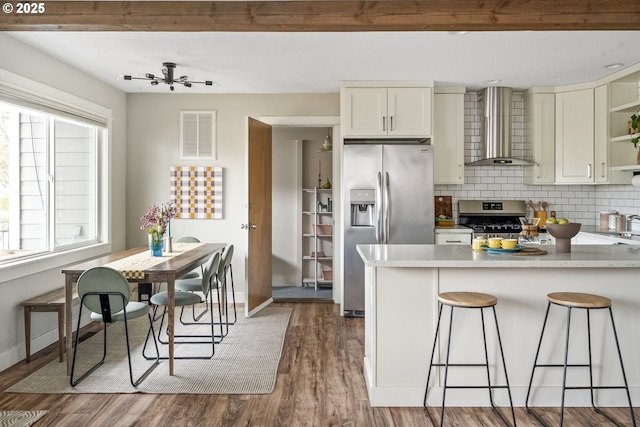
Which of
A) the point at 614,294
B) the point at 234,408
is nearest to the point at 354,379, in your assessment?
the point at 234,408

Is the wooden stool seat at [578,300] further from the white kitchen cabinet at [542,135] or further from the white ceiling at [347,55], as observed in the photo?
the white kitchen cabinet at [542,135]

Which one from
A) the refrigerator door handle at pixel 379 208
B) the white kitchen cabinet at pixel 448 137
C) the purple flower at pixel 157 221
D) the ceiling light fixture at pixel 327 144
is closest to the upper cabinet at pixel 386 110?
the white kitchen cabinet at pixel 448 137

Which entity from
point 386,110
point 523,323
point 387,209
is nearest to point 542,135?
point 386,110

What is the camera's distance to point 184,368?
11.6ft

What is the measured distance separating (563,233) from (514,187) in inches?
101

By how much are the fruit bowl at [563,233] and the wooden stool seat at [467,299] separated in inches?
28.7

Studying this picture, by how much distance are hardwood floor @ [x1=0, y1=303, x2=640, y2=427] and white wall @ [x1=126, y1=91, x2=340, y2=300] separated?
7.76ft

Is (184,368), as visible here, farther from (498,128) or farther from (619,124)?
(619,124)

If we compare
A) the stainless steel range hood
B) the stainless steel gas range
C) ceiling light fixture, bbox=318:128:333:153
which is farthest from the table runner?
the stainless steel range hood

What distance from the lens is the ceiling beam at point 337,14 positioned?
262 cm

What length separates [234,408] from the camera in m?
2.88

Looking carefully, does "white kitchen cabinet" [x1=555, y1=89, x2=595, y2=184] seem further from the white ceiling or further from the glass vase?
the glass vase

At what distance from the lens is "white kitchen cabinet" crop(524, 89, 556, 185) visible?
5145 mm

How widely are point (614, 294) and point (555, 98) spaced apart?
290cm
